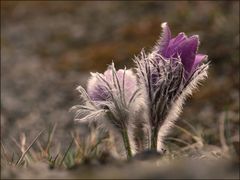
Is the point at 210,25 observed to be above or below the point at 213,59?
above

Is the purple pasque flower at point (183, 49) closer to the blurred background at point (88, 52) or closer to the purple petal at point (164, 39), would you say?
the purple petal at point (164, 39)

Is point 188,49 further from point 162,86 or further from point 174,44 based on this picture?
point 162,86

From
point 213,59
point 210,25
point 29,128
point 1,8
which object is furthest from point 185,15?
point 1,8

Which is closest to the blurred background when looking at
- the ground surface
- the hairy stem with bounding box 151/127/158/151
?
the ground surface

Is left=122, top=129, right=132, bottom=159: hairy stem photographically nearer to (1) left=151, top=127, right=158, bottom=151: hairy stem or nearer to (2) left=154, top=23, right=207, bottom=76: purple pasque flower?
(1) left=151, top=127, right=158, bottom=151: hairy stem

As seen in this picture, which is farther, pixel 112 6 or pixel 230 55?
pixel 112 6

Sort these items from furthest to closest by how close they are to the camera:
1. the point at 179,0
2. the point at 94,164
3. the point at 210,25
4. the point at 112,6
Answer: the point at 112,6 → the point at 179,0 → the point at 210,25 → the point at 94,164

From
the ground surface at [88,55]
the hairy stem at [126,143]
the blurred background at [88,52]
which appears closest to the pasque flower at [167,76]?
the hairy stem at [126,143]

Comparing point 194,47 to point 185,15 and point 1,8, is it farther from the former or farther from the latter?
point 1,8
